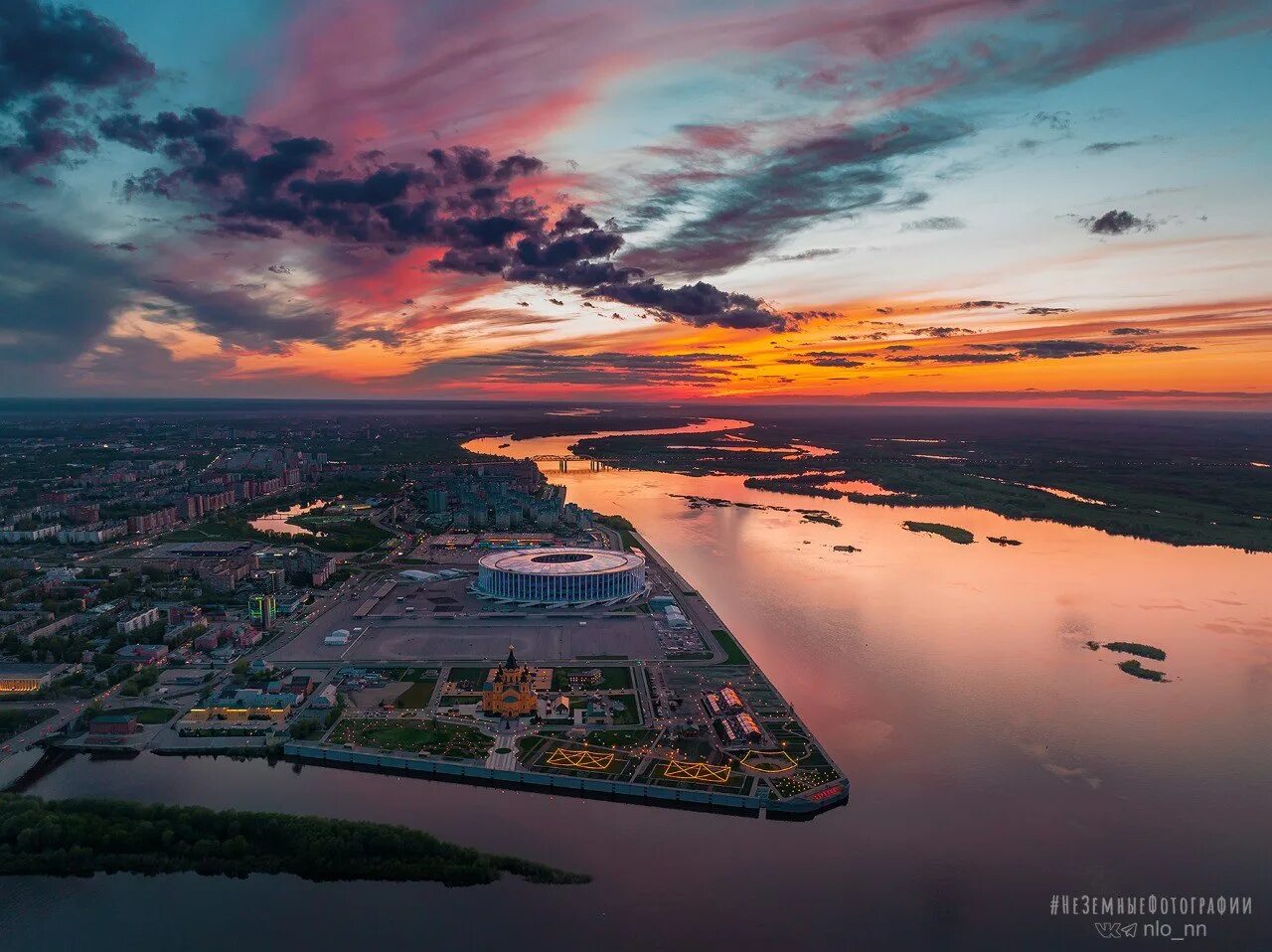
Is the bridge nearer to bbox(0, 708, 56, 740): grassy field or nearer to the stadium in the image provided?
the stadium

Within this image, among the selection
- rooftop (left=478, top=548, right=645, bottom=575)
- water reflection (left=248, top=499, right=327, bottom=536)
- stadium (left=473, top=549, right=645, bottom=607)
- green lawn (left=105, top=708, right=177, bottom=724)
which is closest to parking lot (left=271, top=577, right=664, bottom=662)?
stadium (left=473, top=549, right=645, bottom=607)

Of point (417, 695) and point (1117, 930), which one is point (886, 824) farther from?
point (417, 695)

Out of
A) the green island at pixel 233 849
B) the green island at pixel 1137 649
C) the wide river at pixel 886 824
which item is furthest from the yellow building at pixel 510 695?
the green island at pixel 1137 649

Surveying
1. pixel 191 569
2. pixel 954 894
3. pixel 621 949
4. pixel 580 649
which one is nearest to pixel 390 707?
pixel 580 649

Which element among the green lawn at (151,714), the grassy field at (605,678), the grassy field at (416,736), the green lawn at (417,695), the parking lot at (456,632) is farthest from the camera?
the parking lot at (456,632)

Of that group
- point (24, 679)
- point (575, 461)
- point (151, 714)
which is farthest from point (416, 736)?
point (575, 461)

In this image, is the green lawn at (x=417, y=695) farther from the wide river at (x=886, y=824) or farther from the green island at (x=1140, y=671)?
the green island at (x=1140, y=671)
